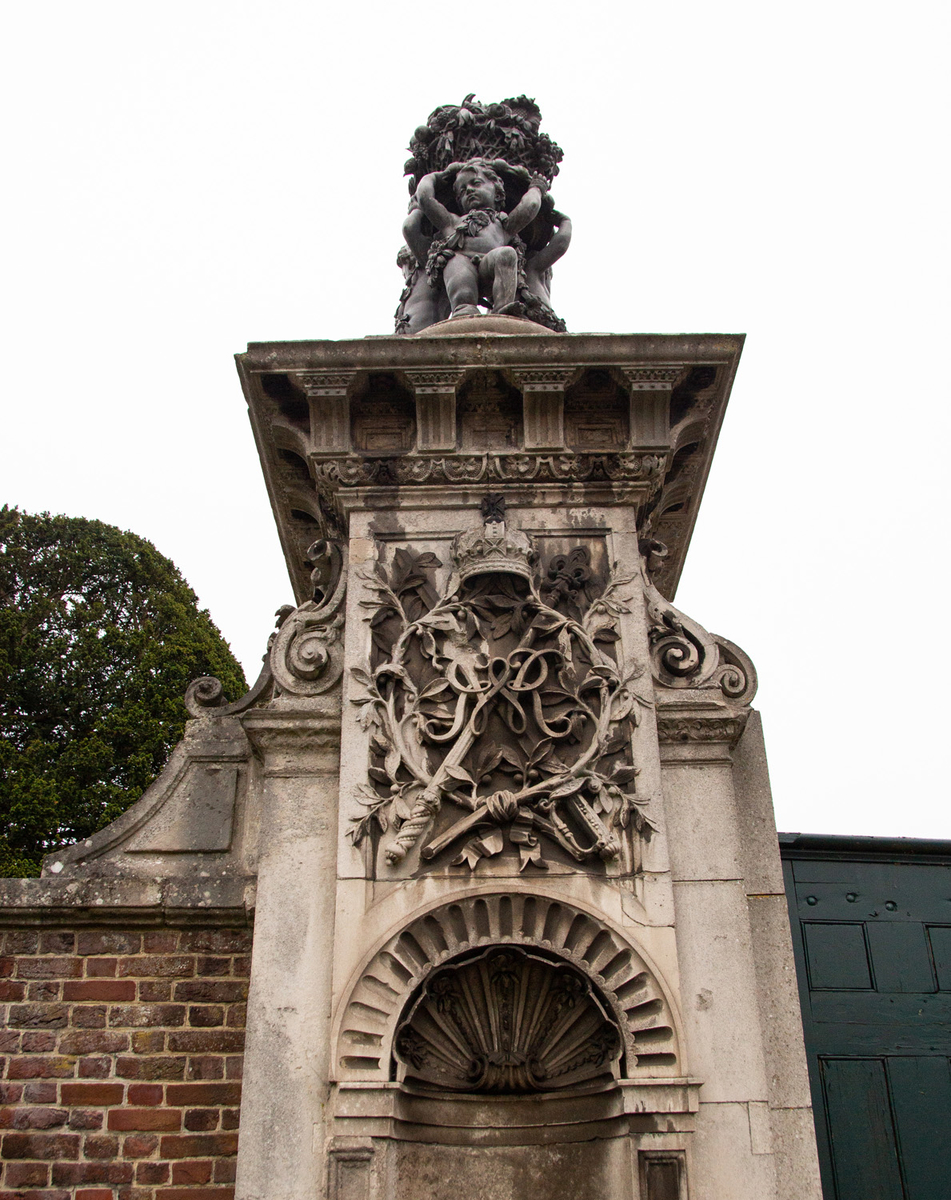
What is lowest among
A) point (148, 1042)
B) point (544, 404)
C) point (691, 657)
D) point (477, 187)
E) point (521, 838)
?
point (148, 1042)

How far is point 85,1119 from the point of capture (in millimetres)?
4211

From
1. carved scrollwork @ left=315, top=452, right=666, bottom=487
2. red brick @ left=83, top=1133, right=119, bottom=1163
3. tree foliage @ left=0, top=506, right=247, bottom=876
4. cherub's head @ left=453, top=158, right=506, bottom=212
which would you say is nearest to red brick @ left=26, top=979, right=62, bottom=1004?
red brick @ left=83, top=1133, right=119, bottom=1163

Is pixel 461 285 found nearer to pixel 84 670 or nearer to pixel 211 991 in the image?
pixel 211 991

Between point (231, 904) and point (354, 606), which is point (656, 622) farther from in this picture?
point (231, 904)

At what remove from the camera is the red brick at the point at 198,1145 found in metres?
4.16

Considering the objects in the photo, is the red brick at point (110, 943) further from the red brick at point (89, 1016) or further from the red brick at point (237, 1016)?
the red brick at point (237, 1016)

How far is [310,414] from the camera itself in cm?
519

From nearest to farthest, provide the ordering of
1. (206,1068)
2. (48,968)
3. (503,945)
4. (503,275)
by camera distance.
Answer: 1. (503,945)
2. (206,1068)
3. (48,968)
4. (503,275)

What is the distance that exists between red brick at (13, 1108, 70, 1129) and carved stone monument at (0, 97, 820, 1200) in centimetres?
83

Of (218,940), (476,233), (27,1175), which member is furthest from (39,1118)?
(476,233)

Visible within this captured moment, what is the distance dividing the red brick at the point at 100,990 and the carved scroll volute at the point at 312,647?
1426 mm

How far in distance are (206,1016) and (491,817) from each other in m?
1.53

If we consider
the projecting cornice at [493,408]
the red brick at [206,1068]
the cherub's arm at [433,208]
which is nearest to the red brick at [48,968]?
the red brick at [206,1068]

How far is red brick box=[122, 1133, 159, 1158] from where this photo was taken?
13.6 feet
